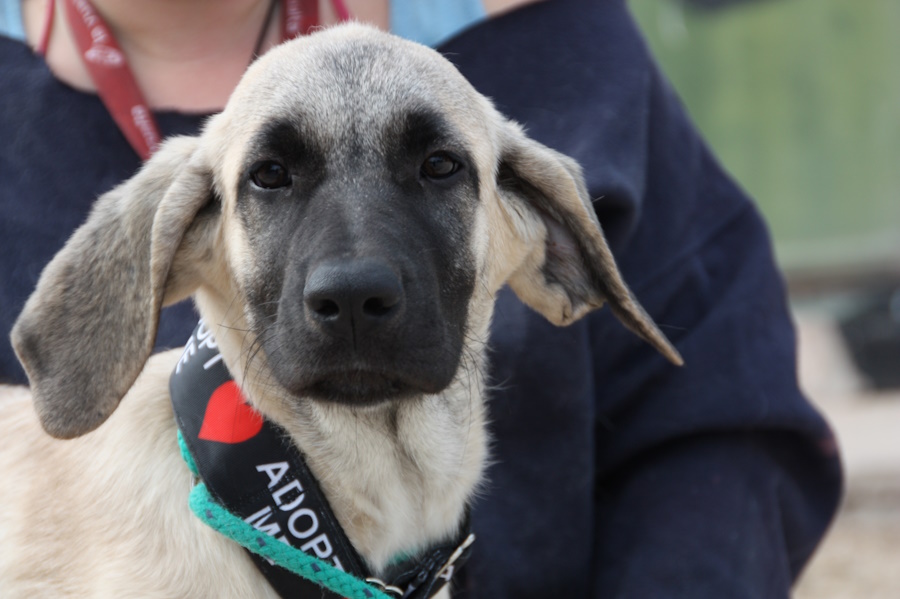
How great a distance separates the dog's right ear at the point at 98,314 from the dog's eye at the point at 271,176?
16 cm

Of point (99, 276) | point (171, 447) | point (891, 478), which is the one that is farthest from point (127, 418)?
point (891, 478)

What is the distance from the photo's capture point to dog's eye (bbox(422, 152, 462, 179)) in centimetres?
255

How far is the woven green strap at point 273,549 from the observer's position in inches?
91.4

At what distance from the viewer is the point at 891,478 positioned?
6.20 metres

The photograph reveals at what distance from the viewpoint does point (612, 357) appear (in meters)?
3.40

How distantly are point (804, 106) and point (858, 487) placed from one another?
3452mm

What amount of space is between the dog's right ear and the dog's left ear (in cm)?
82

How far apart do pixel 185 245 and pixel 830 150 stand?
7.10 metres

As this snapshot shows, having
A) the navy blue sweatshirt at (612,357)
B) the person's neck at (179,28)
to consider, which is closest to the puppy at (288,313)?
the navy blue sweatshirt at (612,357)

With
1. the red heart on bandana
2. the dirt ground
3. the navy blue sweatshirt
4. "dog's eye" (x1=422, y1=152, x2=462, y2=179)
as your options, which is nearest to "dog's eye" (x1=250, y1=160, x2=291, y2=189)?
"dog's eye" (x1=422, y1=152, x2=462, y2=179)

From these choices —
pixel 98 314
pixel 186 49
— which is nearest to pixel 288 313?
pixel 98 314

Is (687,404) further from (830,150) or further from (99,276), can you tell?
Result: (830,150)

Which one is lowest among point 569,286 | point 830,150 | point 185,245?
point 830,150

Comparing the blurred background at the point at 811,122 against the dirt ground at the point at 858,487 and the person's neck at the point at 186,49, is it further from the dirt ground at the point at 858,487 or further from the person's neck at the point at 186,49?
the person's neck at the point at 186,49
